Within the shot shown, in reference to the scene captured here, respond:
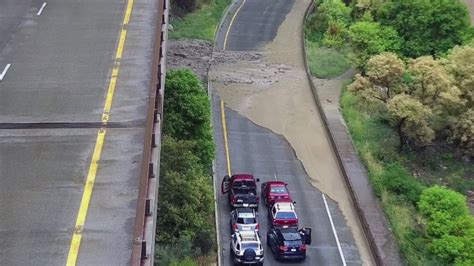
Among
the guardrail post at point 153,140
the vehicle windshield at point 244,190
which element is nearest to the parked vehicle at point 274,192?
the vehicle windshield at point 244,190

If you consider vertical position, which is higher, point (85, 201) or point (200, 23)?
point (85, 201)

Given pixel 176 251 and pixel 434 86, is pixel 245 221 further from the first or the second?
pixel 434 86

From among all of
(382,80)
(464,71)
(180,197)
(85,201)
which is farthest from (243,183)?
(85,201)

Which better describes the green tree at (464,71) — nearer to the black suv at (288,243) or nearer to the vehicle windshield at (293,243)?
the black suv at (288,243)

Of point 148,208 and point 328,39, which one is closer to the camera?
point 148,208

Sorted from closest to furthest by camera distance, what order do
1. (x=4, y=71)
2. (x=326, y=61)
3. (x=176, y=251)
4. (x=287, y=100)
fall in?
1. (x=4, y=71)
2. (x=176, y=251)
3. (x=287, y=100)
4. (x=326, y=61)

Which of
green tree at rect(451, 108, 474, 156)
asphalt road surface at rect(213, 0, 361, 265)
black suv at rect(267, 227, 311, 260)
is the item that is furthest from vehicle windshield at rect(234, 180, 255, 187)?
green tree at rect(451, 108, 474, 156)
